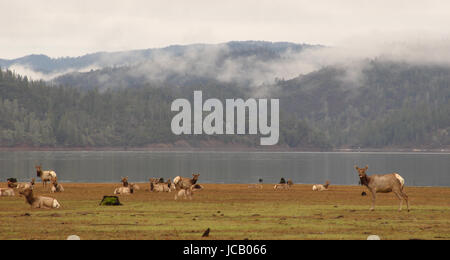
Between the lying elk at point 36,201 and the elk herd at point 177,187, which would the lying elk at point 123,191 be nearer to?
the elk herd at point 177,187

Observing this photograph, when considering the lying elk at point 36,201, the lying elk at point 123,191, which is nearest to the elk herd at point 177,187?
the lying elk at point 123,191

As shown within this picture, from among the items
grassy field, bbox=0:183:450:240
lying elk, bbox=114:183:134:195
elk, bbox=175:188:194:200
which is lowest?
lying elk, bbox=114:183:134:195

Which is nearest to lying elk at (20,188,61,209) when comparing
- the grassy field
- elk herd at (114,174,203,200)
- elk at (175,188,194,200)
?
the grassy field

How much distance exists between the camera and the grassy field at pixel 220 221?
31.2 m

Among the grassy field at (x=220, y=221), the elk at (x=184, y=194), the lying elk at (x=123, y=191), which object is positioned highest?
the grassy field at (x=220, y=221)

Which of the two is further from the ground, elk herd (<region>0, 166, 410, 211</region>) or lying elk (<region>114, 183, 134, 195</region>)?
elk herd (<region>0, 166, 410, 211</region>)

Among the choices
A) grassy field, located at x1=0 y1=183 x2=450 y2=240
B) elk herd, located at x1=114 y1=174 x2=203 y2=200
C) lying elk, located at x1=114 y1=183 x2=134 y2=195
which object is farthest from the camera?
lying elk, located at x1=114 y1=183 x2=134 y2=195

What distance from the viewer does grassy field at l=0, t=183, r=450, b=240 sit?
31203 millimetres

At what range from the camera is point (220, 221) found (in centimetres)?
3734

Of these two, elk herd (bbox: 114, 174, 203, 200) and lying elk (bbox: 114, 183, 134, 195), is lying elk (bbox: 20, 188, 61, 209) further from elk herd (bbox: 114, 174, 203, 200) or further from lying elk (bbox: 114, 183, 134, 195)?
lying elk (bbox: 114, 183, 134, 195)

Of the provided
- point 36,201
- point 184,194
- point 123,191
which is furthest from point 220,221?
point 123,191

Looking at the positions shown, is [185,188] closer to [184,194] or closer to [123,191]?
[184,194]
